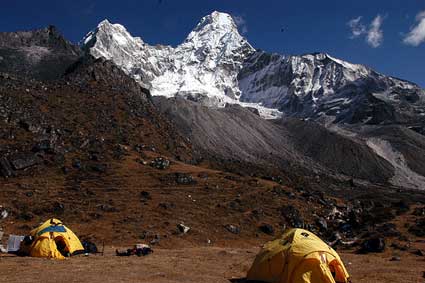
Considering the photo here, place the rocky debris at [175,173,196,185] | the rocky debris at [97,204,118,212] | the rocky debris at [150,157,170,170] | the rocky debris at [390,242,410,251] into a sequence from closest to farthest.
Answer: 1. the rocky debris at [390,242,410,251]
2. the rocky debris at [97,204,118,212]
3. the rocky debris at [175,173,196,185]
4. the rocky debris at [150,157,170,170]

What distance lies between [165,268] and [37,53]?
124857 mm

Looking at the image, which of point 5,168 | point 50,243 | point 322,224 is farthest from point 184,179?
point 50,243

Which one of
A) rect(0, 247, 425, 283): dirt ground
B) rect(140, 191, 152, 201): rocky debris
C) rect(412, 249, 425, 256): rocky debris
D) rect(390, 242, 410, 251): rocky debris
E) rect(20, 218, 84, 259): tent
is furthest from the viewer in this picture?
rect(140, 191, 152, 201): rocky debris

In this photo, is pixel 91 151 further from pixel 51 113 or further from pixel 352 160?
pixel 352 160

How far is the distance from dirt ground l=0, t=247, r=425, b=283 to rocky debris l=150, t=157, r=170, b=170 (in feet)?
76.4

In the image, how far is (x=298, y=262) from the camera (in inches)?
714

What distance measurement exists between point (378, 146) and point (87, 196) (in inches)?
5479

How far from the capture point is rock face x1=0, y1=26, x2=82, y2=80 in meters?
117

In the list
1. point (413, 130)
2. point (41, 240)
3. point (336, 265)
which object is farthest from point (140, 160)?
point (413, 130)

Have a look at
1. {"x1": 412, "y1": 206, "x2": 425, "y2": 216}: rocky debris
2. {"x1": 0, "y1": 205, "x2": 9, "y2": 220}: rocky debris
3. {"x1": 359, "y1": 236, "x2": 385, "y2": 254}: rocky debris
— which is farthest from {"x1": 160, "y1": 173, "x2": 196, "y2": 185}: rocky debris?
{"x1": 412, "y1": 206, "x2": 425, "y2": 216}: rocky debris

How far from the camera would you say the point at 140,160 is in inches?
2058

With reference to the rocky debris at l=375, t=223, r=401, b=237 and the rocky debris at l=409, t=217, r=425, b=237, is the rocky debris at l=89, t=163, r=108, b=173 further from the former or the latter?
the rocky debris at l=409, t=217, r=425, b=237

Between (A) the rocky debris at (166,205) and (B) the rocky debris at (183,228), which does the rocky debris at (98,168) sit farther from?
(B) the rocky debris at (183,228)

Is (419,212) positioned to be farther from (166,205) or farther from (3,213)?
(3,213)
